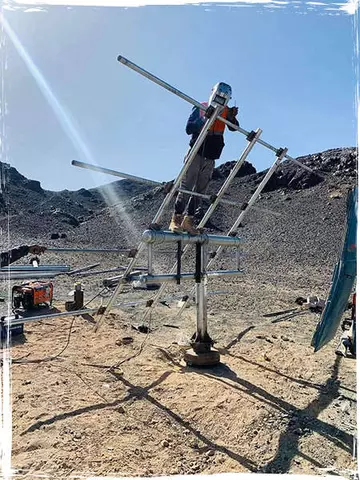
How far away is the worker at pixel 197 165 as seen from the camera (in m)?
5.92

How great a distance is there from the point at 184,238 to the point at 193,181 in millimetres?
973

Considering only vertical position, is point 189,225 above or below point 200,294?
above

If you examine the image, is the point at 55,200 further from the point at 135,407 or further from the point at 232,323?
the point at 135,407

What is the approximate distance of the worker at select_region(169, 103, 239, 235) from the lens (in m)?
5.92

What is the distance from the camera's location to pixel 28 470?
3697 millimetres

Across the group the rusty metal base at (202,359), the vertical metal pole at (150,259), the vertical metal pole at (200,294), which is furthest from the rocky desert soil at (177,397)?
the vertical metal pole at (150,259)

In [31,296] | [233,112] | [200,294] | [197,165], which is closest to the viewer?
[233,112]

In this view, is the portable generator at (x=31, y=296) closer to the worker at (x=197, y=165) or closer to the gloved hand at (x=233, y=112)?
the worker at (x=197, y=165)

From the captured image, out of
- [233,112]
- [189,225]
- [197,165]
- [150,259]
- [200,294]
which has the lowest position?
[200,294]

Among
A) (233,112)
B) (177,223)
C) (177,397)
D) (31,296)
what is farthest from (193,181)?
(31,296)

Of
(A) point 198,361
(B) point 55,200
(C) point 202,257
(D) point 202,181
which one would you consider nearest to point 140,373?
(A) point 198,361

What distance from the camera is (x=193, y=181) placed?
631cm

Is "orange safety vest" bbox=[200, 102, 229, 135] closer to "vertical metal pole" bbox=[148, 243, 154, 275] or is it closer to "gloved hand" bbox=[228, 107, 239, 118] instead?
"gloved hand" bbox=[228, 107, 239, 118]

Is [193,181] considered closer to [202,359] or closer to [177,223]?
[177,223]
